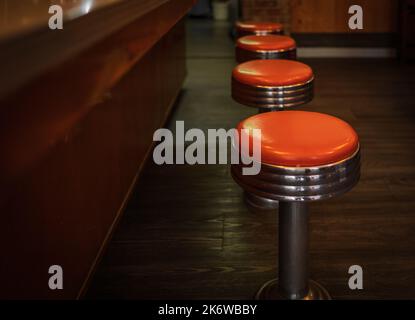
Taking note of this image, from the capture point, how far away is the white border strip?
19.8 ft

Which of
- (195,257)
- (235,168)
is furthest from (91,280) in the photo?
(235,168)

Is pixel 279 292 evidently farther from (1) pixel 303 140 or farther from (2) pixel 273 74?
(2) pixel 273 74

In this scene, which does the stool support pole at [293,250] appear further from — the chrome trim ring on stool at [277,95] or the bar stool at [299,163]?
the chrome trim ring on stool at [277,95]

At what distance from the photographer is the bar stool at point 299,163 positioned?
1.28m

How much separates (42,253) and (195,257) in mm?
790

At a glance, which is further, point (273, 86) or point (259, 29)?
point (259, 29)

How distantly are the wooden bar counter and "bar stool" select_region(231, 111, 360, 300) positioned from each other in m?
0.41

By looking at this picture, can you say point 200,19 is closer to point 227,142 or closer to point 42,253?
point 227,142

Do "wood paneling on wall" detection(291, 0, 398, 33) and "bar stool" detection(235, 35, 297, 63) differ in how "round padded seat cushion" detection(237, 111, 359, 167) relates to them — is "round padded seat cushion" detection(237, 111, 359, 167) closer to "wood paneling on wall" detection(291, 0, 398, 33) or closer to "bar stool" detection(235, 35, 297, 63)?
"bar stool" detection(235, 35, 297, 63)

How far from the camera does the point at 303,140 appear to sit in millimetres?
1345

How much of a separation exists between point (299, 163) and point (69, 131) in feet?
2.13

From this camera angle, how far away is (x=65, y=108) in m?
0.79

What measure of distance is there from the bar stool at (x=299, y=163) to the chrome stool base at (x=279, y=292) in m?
0.22

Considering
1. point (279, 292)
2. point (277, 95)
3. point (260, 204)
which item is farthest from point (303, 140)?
point (260, 204)
